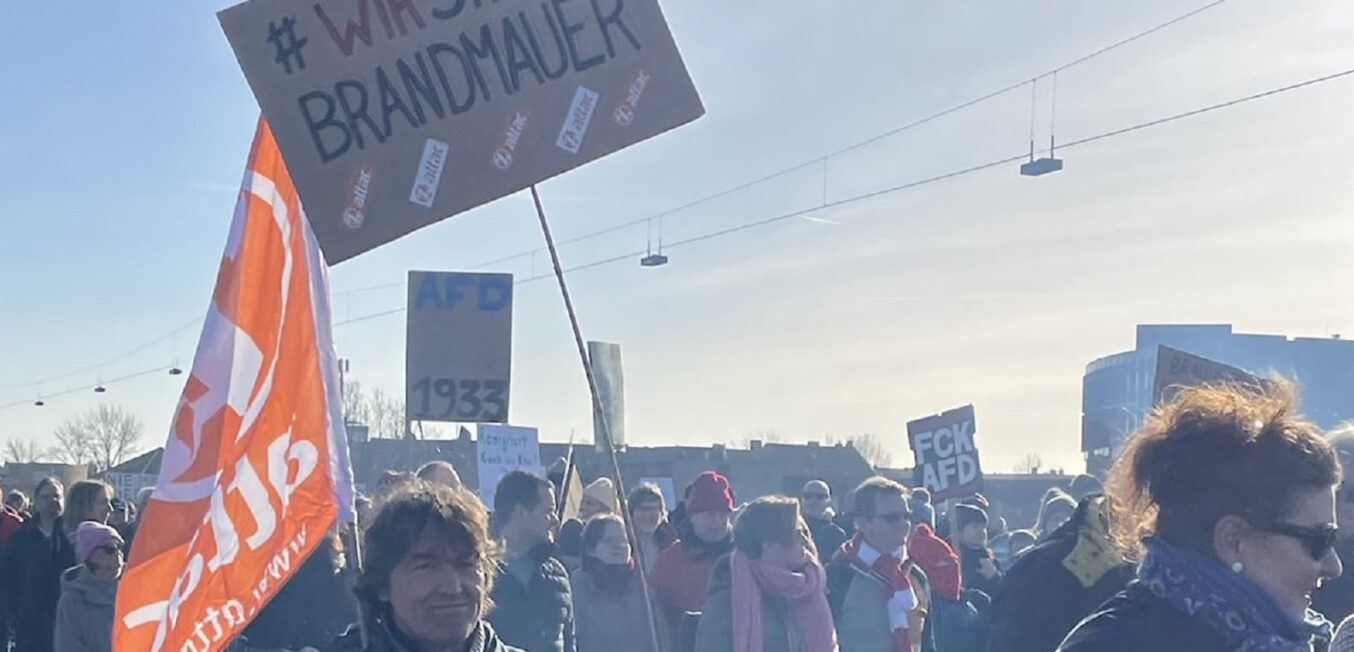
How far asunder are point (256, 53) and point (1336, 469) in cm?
314

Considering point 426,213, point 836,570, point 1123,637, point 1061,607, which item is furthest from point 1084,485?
point 1123,637

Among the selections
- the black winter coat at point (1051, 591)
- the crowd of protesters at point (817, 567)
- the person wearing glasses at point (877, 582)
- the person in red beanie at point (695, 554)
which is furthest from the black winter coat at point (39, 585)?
the black winter coat at point (1051, 591)

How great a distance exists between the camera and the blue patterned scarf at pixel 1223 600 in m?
3.01

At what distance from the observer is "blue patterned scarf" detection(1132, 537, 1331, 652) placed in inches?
118

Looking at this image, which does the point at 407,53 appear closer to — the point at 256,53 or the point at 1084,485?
the point at 256,53

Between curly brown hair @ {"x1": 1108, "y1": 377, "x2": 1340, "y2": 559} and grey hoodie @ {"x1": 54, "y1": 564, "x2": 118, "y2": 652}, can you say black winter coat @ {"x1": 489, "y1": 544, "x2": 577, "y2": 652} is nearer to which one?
grey hoodie @ {"x1": 54, "y1": 564, "x2": 118, "y2": 652}

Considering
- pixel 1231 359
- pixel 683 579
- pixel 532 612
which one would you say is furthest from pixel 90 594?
pixel 1231 359

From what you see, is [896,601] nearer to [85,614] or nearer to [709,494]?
[709,494]

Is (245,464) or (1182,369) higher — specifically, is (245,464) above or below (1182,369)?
below

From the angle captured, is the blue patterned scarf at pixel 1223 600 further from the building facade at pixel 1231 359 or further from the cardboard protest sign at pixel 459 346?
the building facade at pixel 1231 359

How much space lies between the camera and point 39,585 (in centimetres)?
884

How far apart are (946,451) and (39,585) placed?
29.7ft

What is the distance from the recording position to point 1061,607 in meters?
4.84

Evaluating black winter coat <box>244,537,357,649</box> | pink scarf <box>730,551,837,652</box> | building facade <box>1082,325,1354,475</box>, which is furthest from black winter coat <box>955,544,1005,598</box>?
building facade <box>1082,325,1354,475</box>
